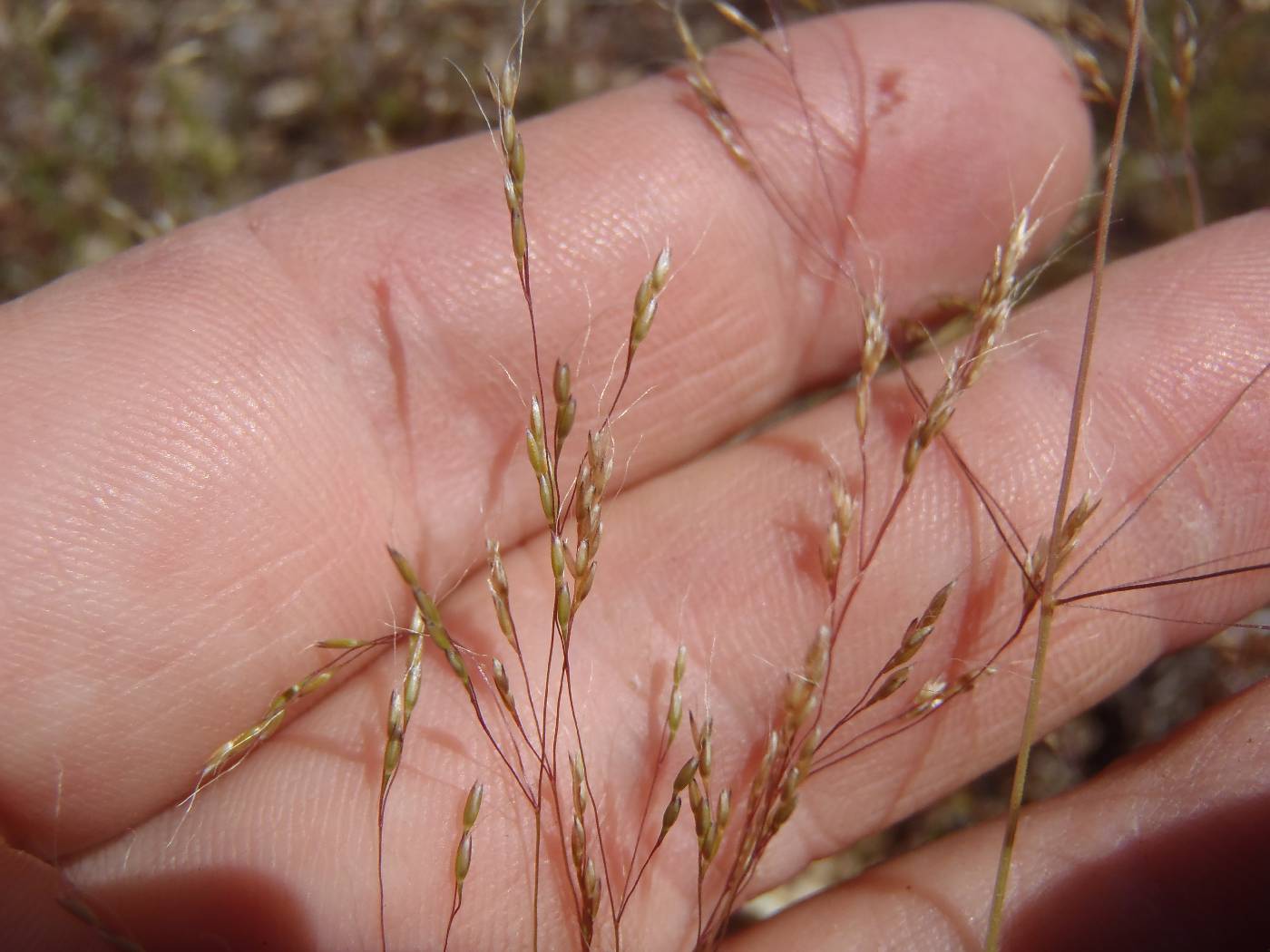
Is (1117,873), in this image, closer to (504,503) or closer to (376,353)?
(504,503)

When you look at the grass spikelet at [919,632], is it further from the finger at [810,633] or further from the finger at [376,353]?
the finger at [376,353]

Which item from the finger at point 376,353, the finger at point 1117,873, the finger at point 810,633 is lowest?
the finger at point 1117,873

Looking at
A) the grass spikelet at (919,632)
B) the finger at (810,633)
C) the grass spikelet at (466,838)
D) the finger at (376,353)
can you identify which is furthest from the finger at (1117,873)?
the finger at (376,353)

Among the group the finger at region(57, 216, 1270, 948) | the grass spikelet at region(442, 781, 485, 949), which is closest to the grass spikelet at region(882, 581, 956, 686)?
the finger at region(57, 216, 1270, 948)

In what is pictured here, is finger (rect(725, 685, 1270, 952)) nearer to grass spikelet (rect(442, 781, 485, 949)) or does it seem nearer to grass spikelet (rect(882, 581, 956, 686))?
grass spikelet (rect(882, 581, 956, 686))

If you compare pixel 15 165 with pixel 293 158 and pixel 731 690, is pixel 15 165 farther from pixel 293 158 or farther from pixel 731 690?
pixel 731 690
